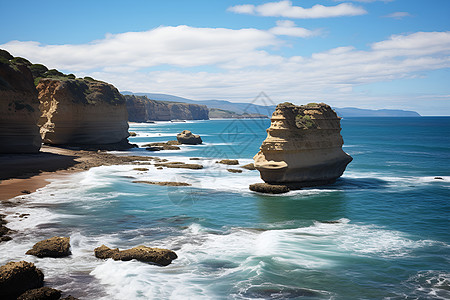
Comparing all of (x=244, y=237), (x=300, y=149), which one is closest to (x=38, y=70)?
(x=300, y=149)

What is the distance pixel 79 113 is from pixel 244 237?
125ft

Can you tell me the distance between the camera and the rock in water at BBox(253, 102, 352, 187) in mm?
25641

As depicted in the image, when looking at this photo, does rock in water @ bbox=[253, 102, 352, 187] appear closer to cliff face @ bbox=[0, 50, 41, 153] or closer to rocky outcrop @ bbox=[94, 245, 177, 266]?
rocky outcrop @ bbox=[94, 245, 177, 266]

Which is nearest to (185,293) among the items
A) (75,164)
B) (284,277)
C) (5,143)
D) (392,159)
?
(284,277)

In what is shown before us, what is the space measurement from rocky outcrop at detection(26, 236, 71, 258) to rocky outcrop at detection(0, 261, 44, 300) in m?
2.39

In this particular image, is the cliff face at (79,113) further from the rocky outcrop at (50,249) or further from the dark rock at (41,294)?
the dark rock at (41,294)

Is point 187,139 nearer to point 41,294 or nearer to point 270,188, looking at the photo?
point 270,188

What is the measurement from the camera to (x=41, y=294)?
975 centimetres

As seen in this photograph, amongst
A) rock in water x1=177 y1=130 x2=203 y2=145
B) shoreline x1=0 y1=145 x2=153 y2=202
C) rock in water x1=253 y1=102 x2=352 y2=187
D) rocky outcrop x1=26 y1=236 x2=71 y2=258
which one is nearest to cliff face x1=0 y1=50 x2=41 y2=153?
shoreline x1=0 y1=145 x2=153 y2=202

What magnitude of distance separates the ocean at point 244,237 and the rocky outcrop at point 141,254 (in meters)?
0.26

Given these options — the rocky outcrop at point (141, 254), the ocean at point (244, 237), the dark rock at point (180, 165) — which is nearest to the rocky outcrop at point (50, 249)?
the ocean at point (244, 237)

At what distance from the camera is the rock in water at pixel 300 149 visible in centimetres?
2564

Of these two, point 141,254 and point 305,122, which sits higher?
point 305,122

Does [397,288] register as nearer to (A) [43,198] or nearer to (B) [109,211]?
(B) [109,211]
